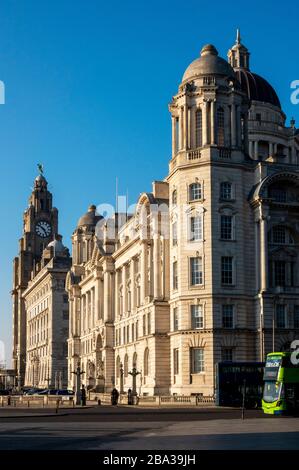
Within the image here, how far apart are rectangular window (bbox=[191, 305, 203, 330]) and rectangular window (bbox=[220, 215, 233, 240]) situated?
A: 7.54 meters

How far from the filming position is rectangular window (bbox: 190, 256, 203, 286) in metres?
84.1

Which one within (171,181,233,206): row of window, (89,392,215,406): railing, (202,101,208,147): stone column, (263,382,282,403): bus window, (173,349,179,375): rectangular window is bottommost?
(89,392,215,406): railing

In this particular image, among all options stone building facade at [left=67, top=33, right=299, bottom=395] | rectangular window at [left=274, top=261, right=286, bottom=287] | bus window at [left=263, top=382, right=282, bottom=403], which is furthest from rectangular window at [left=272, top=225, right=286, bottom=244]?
bus window at [left=263, top=382, right=282, bottom=403]

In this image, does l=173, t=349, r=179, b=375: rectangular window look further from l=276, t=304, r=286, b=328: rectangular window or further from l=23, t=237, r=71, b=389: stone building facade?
l=23, t=237, r=71, b=389: stone building facade

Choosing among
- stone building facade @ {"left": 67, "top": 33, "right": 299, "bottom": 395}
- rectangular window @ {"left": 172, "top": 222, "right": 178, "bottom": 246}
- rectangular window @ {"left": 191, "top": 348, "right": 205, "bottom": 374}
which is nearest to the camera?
rectangular window @ {"left": 191, "top": 348, "right": 205, "bottom": 374}

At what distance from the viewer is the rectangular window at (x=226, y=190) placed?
85.1 metres

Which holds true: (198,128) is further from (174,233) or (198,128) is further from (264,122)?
(264,122)

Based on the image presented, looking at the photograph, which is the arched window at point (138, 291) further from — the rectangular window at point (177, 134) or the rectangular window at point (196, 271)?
the rectangular window at point (177, 134)

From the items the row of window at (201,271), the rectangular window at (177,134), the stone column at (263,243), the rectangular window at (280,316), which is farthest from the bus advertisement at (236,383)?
the rectangular window at (177,134)

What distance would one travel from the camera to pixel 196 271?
84.4 m

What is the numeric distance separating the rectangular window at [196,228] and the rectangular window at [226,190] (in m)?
3.30

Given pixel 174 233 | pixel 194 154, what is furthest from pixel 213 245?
pixel 194 154
